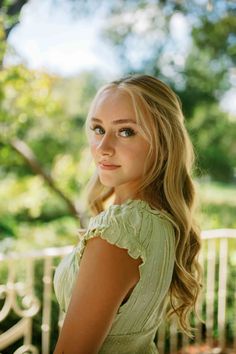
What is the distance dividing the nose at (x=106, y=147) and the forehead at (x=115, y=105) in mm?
54

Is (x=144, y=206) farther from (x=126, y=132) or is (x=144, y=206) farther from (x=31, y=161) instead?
(x=31, y=161)

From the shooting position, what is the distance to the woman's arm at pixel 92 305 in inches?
38.2

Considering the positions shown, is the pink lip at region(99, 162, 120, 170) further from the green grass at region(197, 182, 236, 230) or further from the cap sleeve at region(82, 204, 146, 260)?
the green grass at region(197, 182, 236, 230)

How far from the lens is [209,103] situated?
8977 mm

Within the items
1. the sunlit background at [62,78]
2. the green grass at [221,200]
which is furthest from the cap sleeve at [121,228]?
the green grass at [221,200]

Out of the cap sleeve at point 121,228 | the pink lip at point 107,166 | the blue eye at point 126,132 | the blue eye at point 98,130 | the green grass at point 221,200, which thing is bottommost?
the cap sleeve at point 121,228

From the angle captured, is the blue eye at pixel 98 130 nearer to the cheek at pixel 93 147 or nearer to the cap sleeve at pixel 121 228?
the cheek at pixel 93 147

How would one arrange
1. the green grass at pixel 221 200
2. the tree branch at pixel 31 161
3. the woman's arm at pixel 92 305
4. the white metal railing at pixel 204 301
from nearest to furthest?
the woman's arm at pixel 92 305, the white metal railing at pixel 204 301, the tree branch at pixel 31 161, the green grass at pixel 221 200

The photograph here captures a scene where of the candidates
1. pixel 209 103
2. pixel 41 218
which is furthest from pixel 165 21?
pixel 41 218

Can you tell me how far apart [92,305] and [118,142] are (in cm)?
37

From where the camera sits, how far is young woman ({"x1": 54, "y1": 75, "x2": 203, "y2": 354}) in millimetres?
979

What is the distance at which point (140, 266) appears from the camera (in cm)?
104

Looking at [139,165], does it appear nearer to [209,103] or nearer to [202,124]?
[209,103]

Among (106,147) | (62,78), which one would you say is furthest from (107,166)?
(62,78)
